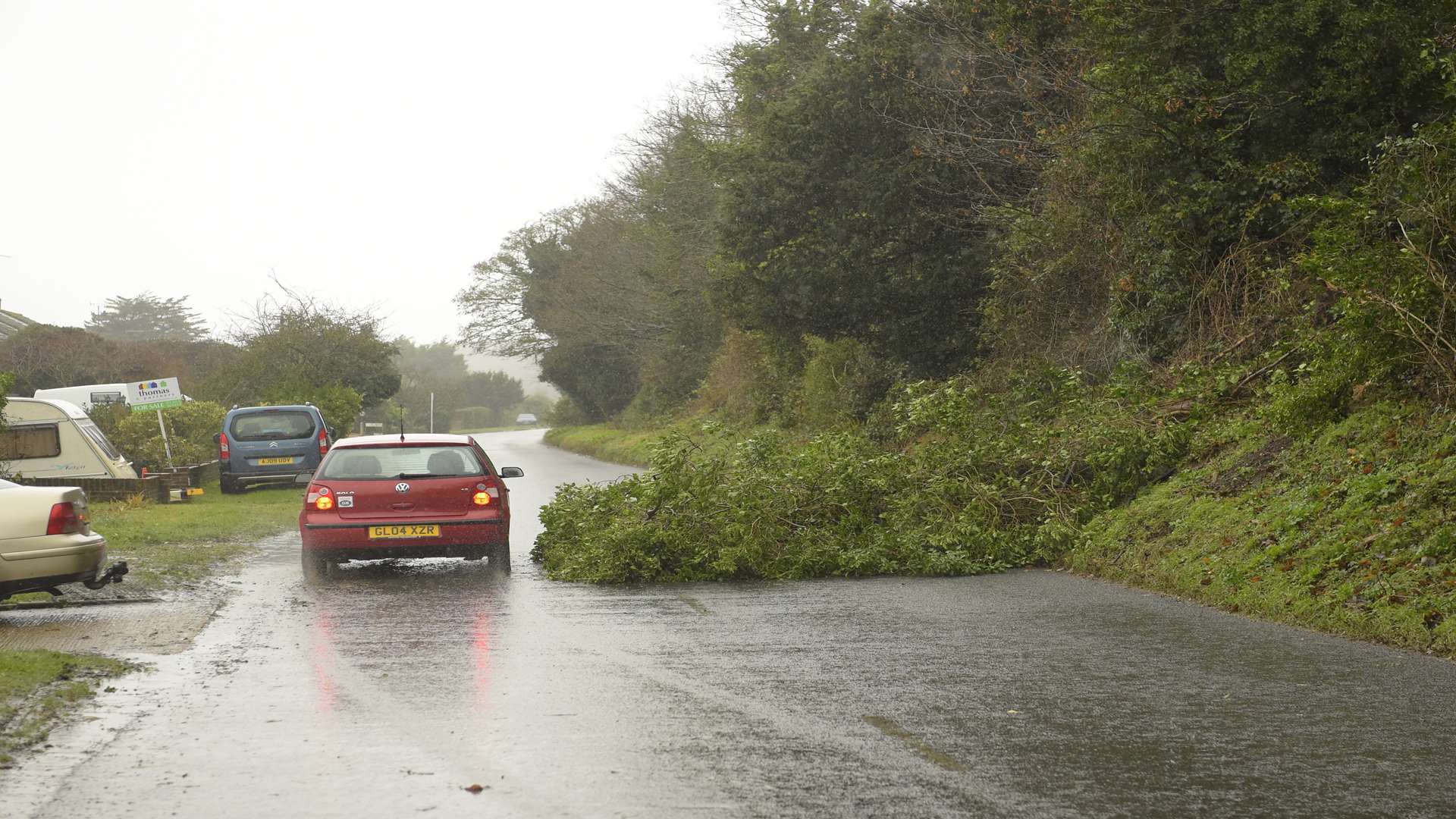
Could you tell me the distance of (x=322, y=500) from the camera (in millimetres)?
13828

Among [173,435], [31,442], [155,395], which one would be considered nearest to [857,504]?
[31,442]

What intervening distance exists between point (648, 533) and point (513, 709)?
6146mm

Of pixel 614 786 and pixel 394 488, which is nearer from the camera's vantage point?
pixel 614 786

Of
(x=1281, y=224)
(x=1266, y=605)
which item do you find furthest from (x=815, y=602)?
(x=1281, y=224)

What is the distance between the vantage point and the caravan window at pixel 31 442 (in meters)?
24.8

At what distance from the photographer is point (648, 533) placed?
1345 cm

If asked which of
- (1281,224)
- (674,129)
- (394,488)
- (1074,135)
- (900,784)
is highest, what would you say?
(674,129)

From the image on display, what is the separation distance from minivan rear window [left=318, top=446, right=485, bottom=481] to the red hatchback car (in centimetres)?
1

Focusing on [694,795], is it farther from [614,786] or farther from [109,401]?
[109,401]

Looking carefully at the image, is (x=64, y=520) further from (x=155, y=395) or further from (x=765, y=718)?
(x=155, y=395)

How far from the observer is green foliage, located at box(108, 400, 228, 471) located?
31688 millimetres

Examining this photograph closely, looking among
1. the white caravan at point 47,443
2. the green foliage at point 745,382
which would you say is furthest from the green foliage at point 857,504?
the green foliage at point 745,382

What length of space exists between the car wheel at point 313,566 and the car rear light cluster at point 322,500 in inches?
17.3

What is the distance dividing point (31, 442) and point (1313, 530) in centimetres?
2161
